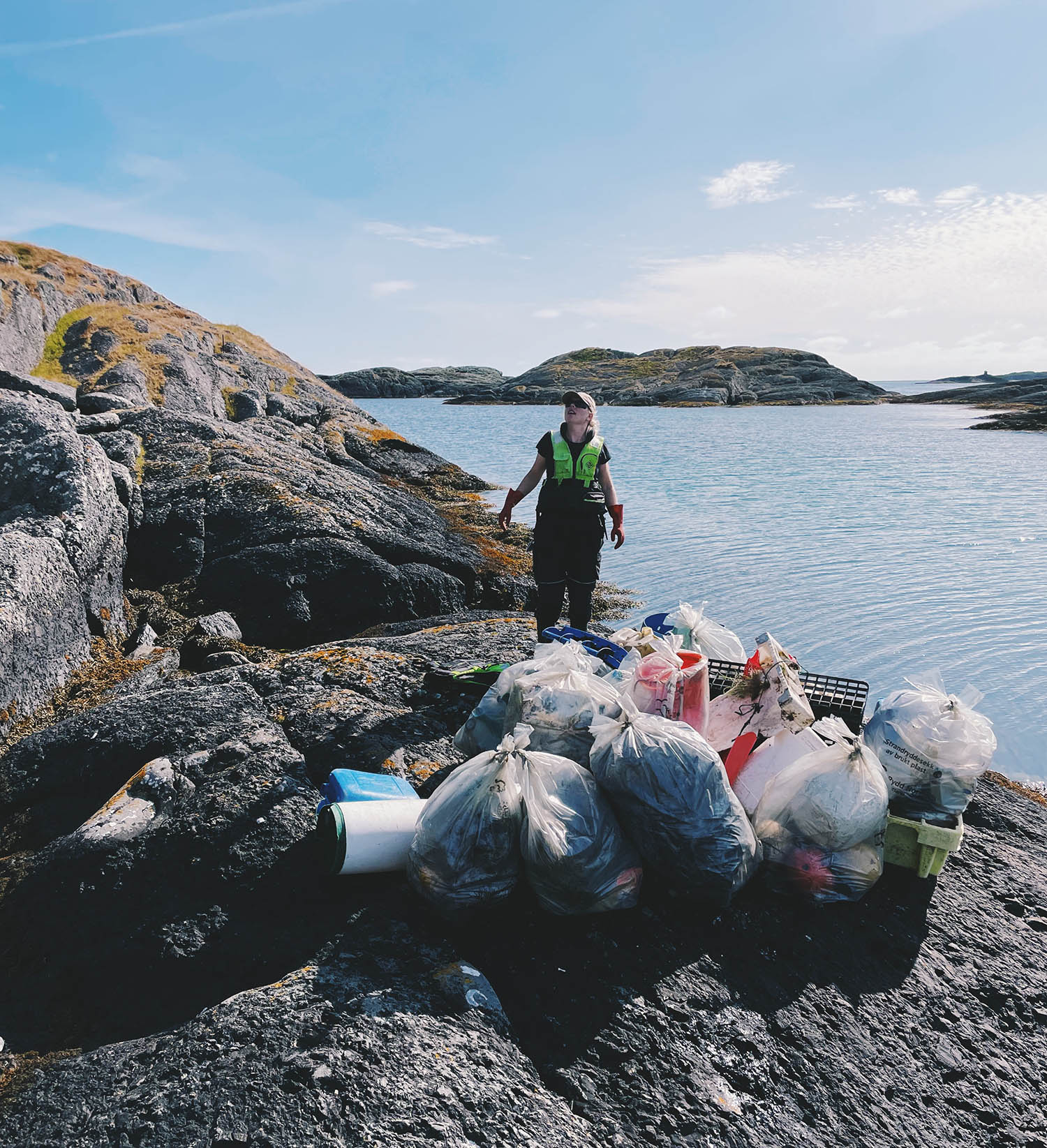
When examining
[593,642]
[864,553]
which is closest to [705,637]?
[593,642]

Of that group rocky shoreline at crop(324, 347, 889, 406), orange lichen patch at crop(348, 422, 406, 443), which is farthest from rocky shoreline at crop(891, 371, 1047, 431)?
orange lichen patch at crop(348, 422, 406, 443)

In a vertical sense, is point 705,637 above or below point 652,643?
below

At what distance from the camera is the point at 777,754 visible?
3139 mm

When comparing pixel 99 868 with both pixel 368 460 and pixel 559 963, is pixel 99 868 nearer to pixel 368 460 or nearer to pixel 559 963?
pixel 559 963

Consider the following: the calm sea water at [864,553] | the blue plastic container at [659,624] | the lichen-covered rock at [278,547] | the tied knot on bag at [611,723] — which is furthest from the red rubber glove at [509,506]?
the calm sea water at [864,553]

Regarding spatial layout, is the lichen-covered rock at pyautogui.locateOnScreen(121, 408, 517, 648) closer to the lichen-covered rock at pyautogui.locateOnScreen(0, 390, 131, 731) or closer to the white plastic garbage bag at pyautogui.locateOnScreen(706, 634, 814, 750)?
the lichen-covered rock at pyautogui.locateOnScreen(0, 390, 131, 731)

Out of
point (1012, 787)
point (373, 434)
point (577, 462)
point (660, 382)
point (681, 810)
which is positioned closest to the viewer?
point (681, 810)

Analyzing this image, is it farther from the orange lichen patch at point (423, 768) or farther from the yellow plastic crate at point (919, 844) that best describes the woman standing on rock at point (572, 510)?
the yellow plastic crate at point (919, 844)

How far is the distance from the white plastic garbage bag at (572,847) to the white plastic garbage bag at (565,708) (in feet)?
1.32

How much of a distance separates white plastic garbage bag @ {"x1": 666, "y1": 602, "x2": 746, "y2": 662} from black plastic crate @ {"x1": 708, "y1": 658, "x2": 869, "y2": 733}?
139 millimetres

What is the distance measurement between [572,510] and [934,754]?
2.55 metres

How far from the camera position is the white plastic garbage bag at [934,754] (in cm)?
301

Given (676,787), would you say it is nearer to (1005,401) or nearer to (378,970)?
(378,970)

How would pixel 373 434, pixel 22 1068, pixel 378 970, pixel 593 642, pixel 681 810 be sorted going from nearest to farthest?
1. pixel 22 1068
2. pixel 378 970
3. pixel 681 810
4. pixel 593 642
5. pixel 373 434
